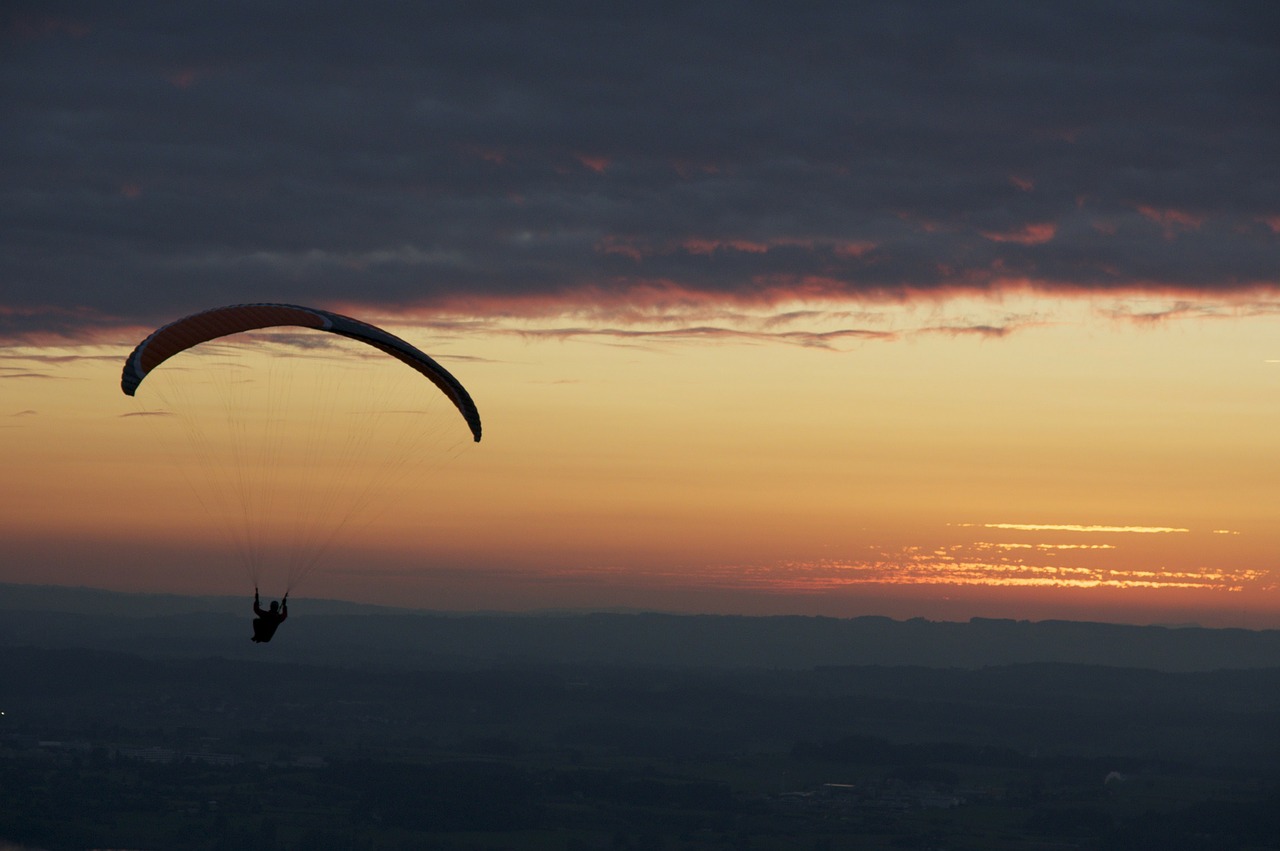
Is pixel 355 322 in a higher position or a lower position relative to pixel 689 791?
higher

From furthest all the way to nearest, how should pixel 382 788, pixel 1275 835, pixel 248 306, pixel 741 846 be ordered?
pixel 382 788 < pixel 1275 835 < pixel 741 846 < pixel 248 306

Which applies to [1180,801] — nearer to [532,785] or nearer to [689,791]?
[689,791]

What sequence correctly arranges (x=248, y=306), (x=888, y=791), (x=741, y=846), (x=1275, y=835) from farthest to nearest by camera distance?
(x=888, y=791) < (x=1275, y=835) < (x=741, y=846) < (x=248, y=306)

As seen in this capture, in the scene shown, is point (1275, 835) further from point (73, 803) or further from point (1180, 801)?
point (73, 803)

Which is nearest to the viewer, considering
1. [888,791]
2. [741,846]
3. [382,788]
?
[741,846]

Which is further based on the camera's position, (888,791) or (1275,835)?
(888,791)

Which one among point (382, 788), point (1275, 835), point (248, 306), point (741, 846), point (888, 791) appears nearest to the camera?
point (248, 306)

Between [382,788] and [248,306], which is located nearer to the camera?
[248,306]

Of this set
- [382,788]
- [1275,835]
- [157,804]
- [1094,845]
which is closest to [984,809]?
[1094,845]

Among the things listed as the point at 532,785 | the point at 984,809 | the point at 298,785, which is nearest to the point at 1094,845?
the point at 984,809
